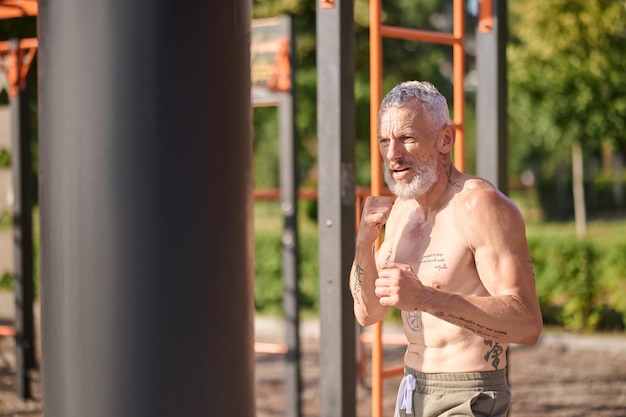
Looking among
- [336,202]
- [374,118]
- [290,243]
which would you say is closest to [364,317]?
[336,202]

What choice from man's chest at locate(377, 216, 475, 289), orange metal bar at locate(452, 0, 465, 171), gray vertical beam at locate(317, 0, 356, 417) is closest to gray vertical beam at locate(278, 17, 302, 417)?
orange metal bar at locate(452, 0, 465, 171)

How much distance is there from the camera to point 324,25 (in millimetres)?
3803

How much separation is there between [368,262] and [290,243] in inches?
175

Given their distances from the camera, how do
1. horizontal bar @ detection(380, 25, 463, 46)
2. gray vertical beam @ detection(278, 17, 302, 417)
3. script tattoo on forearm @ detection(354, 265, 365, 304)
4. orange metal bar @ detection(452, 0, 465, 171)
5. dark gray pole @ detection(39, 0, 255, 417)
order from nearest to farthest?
1. dark gray pole @ detection(39, 0, 255, 417)
2. script tattoo on forearm @ detection(354, 265, 365, 304)
3. horizontal bar @ detection(380, 25, 463, 46)
4. orange metal bar @ detection(452, 0, 465, 171)
5. gray vertical beam @ detection(278, 17, 302, 417)

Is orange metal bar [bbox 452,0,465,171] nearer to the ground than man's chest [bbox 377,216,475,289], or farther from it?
farther from it

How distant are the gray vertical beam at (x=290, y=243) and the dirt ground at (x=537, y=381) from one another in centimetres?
40

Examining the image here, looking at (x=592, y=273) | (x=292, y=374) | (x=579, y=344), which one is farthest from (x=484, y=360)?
(x=592, y=273)

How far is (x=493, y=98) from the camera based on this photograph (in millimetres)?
4465

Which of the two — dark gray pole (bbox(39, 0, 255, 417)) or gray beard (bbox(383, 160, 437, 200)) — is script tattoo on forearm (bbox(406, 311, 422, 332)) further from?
dark gray pole (bbox(39, 0, 255, 417))

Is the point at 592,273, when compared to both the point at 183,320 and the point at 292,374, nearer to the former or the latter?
the point at 292,374

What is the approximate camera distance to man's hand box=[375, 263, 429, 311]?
7.56 ft

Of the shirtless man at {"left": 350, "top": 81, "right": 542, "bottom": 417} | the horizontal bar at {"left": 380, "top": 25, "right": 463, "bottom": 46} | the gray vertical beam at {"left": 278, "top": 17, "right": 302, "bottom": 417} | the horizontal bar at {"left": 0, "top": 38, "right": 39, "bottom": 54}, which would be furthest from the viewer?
the horizontal bar at {"left": 0, "top": 38, "right": 39, "bottom": 54}

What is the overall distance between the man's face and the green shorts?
50cm

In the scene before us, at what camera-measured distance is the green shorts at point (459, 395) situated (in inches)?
102
